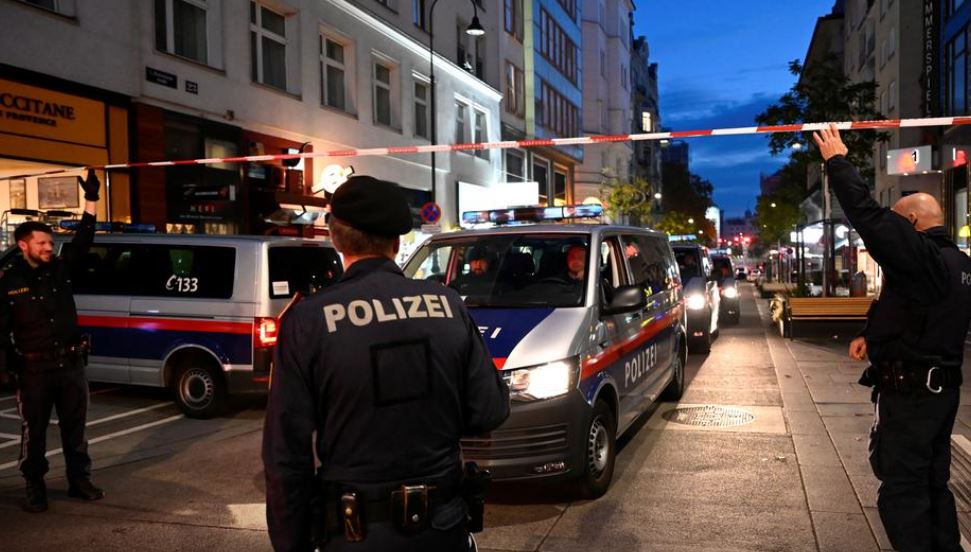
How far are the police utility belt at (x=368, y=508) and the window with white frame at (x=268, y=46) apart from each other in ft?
59.4

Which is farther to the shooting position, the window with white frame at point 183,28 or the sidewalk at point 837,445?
the window with white frame at point 183,28

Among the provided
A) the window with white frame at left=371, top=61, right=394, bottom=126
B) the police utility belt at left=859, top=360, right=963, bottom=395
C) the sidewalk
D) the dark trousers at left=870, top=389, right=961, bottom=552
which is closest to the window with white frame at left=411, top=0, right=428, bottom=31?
the window with white frame at left=371, top=61, right=394, bottom=126

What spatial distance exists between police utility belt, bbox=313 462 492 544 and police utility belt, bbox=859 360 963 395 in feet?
8.82

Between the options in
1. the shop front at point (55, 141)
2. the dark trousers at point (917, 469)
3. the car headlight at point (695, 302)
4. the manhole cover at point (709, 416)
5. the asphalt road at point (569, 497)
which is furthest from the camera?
the car headlight at point (695, 302)

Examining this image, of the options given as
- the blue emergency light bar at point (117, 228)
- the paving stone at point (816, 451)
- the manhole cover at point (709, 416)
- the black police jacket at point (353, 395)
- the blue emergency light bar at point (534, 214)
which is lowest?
the paving stone at point (816, 451)

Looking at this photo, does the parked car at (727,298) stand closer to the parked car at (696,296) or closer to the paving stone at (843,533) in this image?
the parked car at (696,296)

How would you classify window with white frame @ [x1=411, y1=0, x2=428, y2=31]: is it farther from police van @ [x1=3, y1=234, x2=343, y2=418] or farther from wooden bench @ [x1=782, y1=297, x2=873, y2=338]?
police van @ [x1=3, y1=234, x2=343, y2=418]

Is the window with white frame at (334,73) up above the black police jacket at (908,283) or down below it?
above

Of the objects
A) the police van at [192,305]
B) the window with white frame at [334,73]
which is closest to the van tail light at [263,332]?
the police van at [192,305]

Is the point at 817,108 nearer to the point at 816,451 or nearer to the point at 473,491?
the point at 816,451

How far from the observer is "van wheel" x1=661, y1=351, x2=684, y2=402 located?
9.47 m

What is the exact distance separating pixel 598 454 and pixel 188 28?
48.4 ft

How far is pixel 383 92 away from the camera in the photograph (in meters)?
25.4

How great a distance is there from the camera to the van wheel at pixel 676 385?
9.47 meters
